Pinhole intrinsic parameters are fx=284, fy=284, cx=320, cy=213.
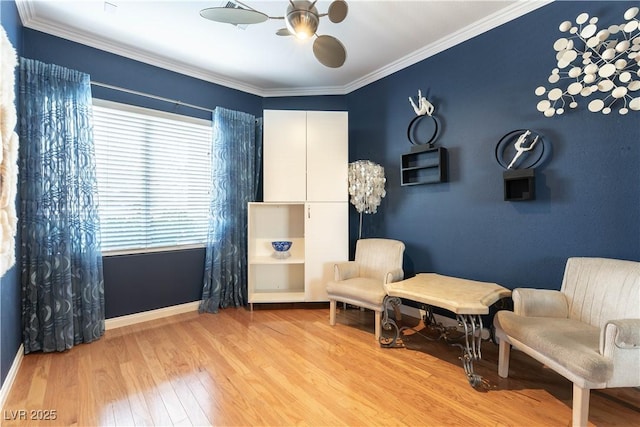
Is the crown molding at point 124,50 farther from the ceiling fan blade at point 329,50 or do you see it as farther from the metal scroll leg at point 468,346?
the metal scroll leg at point 468,346

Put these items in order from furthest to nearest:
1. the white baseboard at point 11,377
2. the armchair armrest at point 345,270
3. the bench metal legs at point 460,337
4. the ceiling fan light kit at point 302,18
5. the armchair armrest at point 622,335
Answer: the armchair armrest at point 345,270 < the bench metal legs at point 460,337 < the white baseboard at point 11,377 < the ceiling fan light kit at point 302,18 < the armchair armrest at point 622,335

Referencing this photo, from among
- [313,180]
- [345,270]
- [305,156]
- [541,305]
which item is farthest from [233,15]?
[541,305]

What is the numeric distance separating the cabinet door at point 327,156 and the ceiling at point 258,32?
59 cm

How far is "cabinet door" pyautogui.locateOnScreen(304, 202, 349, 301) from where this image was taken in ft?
11.1

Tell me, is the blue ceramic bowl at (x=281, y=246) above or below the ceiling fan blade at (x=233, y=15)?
below

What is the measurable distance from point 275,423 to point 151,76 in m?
3.39

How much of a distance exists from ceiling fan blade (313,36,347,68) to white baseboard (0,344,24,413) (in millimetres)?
2884

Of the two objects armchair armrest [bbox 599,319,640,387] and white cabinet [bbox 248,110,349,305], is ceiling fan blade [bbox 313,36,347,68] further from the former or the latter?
armchair armrest [bbox 599,319,640,387]

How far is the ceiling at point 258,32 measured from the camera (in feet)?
7.49

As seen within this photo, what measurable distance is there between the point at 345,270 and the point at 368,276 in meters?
0.28

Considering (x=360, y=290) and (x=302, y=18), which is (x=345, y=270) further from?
(x=302, y=18)

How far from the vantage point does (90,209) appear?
8.26 feet

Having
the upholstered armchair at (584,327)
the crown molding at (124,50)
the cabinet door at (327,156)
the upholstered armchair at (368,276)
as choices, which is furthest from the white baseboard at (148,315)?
the upholstered armchair at (584,327)

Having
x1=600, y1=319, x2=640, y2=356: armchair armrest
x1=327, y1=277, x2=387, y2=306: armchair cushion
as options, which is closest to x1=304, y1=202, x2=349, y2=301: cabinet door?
x1=327, y1=277, x2=387, y2=306: armchair cushion
